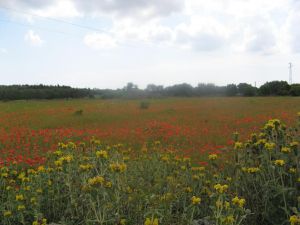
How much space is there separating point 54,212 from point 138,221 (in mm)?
1114

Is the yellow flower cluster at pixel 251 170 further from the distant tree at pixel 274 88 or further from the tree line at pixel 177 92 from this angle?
the distant tree at pixel 274 88

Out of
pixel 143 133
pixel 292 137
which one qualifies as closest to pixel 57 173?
pixel 292 137

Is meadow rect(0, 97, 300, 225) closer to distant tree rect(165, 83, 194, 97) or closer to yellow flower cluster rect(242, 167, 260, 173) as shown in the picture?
yellow flower cluster rect(242, 167, 260, 173)

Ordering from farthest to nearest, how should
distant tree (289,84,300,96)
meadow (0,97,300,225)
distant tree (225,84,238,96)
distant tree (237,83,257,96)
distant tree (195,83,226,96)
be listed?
distant tree (237,83,257,96) → distant tree (289,84,300,96) → distant tree (225,84,238,96) → distant tree (195,83,226,96) → meadow (0,97,300,225)

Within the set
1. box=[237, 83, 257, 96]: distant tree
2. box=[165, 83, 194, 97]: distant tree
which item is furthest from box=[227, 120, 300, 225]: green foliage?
box=[237, 83, 257, 96]: distant tree

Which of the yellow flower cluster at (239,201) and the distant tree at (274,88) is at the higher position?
the distant tree at (274,88)

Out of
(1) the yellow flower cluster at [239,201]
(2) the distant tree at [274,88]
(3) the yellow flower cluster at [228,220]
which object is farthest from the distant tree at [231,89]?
(3) the yellow flower cluster at [228,220]

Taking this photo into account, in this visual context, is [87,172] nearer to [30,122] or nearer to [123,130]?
[123,130]

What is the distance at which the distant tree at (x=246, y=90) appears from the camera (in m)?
56.0

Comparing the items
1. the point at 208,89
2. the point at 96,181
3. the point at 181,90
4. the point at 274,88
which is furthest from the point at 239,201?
the point at 274,88

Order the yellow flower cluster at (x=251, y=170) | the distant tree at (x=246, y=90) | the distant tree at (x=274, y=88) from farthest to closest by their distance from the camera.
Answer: the distant tree at (x=274, y=88), the distant tree at (x=246, y=90), the yellow flower cluster at (x=251, y=170)

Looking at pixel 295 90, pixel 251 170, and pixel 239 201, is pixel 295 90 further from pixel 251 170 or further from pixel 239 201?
pixel 239 201

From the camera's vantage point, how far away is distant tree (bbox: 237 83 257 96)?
184 ft

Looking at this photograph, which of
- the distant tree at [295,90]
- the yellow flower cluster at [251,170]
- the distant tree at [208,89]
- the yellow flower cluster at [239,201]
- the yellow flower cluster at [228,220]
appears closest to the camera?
the yellow flower cluster at [228,220]
